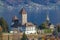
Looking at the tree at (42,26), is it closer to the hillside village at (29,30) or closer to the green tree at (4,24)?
the hillside village at (29,30)

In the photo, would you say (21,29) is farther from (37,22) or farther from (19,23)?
(37,22)

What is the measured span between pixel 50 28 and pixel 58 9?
12.1 inches

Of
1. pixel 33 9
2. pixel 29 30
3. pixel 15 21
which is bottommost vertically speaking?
pixel 29 30

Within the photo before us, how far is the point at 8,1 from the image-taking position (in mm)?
2750

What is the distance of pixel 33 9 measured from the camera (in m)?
2.78

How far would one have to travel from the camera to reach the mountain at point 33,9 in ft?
8.96

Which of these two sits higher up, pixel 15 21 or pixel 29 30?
pixel 15 21

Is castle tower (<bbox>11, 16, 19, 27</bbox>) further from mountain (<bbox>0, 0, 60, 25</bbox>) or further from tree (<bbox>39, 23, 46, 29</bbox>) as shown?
tree (<bbox>39, 23, 46, 29</bbox>)

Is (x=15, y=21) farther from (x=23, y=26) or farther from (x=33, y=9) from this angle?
(x=33, y=9)

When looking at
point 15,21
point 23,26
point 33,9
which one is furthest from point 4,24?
point 33,9

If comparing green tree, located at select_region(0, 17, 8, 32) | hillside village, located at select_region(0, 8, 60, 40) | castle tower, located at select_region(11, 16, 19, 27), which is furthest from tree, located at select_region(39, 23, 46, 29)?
green tree, located at select_region(0, 17, 8, 32)

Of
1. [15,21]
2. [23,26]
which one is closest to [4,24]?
[15,21]

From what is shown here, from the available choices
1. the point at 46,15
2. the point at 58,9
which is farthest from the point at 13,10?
the point at 58,9

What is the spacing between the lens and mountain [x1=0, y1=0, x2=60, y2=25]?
2730 millimetres
